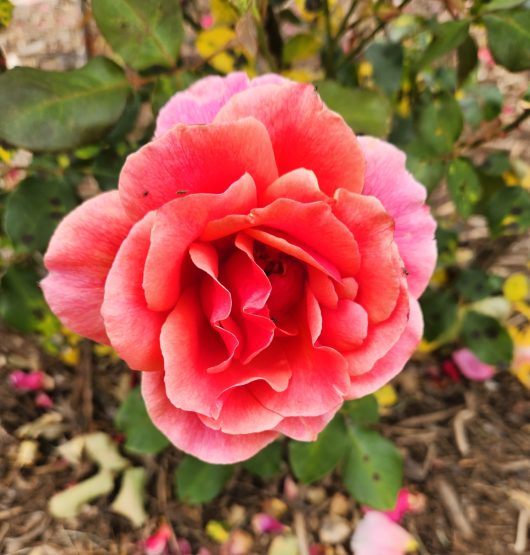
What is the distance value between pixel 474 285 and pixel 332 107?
0.68 meters

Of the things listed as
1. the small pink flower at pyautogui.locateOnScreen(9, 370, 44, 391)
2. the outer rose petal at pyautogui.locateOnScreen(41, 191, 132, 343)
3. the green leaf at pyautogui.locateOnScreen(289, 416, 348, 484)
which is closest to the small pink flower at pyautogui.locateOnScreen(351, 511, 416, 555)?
the green leaf at pyautogui.locateOnScreen(289, 416, 348, 484)

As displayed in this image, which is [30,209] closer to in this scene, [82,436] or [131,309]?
[131,309]

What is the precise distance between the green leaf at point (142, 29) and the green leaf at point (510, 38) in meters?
0.50

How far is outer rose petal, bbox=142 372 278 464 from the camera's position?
0.69 meters

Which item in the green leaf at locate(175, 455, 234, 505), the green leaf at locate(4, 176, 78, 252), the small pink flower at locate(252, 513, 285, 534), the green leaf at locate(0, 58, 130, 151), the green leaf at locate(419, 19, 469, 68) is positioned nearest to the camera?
the green leaf at locate(0, 58, 130, 151)

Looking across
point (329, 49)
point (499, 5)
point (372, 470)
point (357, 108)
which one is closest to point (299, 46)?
point (329, 49)

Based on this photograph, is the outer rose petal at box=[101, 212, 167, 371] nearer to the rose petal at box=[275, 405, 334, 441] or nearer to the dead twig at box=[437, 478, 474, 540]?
the rose petal at box=[275, 405, 334, 441]

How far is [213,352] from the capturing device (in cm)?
68

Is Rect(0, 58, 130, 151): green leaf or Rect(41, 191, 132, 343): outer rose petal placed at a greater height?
Rect(0, 58, 130, 151): green leaf

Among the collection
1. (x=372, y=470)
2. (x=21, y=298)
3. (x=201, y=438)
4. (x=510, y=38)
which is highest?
(x=510, y=38)

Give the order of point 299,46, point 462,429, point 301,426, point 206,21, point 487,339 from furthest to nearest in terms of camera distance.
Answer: point 206,21 < point 462,429 < point 487,339 < point 299,46 < point 301,426

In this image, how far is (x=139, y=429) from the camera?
1170 millimetres

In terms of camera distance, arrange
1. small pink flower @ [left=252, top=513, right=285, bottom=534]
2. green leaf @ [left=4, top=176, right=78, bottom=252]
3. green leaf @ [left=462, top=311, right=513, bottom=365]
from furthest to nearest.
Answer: small pink flower @ [left=252, top=513, right=285, bottom=534] < green leaf @ [left=462, top=311, right=513, bottom=365] < green leaf @ [left=4, top=176, right=78, bottom=252]

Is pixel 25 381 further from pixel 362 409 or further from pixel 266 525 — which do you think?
pixel 362 409
